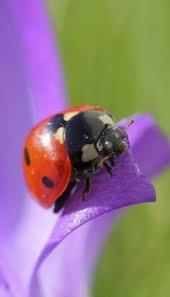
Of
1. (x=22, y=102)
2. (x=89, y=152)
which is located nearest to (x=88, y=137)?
(x=89, y=152)

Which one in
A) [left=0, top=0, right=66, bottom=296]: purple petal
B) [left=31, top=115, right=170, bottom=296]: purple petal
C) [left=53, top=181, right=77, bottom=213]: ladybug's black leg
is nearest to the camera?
[left=31, top=115, right=170, bottom=296]: purple petal

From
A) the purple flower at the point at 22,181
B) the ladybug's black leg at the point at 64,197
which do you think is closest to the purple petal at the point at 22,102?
the purple flower at the point at 22,181

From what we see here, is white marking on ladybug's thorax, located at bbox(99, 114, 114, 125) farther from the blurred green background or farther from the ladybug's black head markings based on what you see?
the blurred green background

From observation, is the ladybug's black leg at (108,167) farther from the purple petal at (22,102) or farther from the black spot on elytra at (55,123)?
the purple petal at (22,102)

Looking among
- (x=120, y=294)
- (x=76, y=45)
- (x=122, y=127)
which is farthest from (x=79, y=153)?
(x=76, y=45)

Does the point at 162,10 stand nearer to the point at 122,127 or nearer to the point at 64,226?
the point at 122,127

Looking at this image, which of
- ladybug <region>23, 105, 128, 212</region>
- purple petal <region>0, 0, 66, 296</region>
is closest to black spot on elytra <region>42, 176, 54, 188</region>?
ladybug <region>23, 105, 128, 212</region>

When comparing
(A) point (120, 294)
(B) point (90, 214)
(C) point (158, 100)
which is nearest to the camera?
(B) point (90, 214)

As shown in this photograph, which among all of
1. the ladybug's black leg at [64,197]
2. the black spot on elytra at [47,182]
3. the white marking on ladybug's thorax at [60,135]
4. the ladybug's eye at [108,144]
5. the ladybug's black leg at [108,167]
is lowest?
the ladybug's black leg at [64,197]
